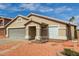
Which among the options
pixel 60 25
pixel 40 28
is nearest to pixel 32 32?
pixel 40 28

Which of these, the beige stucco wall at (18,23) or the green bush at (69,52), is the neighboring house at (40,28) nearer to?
the beige stucco wall at (18,23)

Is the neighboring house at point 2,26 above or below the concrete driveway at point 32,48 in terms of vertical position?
above

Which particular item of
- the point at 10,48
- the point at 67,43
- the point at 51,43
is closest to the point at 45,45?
the point at 51,43

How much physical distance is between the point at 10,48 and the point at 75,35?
3047 millimetres

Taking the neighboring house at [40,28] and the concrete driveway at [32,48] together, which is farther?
the neighboring house at [40,28]

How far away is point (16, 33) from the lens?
1066cm

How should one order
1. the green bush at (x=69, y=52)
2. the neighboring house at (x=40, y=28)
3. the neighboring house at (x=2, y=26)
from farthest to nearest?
the neighboring house at (x=2, y=26) < the neighboring house at (x=40, y=28) < the green bush at (x=69, y=52)

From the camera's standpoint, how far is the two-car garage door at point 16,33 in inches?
408

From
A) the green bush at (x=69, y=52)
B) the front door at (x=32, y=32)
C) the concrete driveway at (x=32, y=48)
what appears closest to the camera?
the green bush at (x=69, y=52)

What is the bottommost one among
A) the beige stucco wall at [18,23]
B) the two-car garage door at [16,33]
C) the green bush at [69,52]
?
the green bush at [69,52]

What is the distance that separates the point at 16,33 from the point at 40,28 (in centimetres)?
131

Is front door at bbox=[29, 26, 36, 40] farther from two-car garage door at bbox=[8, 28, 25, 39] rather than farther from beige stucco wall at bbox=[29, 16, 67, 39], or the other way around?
beige stucco wall at bbox=[29, 16, 67, 39]

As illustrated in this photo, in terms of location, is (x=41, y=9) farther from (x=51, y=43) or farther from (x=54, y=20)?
(x=51, y=43)

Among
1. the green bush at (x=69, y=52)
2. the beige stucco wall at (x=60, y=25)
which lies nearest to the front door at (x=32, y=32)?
the beige stucco wall at (x=60, y=25)
